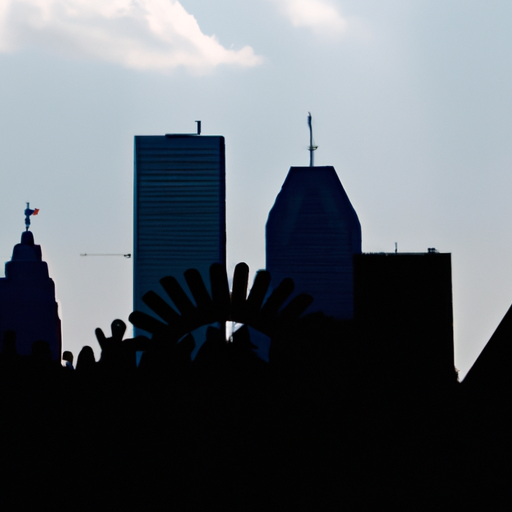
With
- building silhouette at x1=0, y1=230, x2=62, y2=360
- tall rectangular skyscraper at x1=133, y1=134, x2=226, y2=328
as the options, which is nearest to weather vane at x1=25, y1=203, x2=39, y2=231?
building silhouette at x1=0, y1=230, x2=62, y2=360

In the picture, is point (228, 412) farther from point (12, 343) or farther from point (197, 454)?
point (12, 343)

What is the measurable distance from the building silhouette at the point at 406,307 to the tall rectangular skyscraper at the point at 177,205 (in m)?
0.39

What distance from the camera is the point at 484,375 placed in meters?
0.67

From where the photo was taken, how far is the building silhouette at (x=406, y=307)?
706 millimetres

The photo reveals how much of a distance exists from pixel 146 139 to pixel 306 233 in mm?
310

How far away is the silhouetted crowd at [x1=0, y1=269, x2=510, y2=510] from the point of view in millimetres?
625

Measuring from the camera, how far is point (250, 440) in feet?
2.10

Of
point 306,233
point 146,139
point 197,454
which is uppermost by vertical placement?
point 146,139

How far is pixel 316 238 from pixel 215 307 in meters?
0.34

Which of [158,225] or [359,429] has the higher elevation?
[158,225]

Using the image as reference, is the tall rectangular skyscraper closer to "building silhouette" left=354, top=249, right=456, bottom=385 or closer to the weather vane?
the weather vane

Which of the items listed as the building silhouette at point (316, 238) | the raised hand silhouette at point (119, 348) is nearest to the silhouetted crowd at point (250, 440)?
the raised hand silhouette at point (119, 348)

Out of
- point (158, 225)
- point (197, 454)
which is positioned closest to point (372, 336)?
point (197, 454)

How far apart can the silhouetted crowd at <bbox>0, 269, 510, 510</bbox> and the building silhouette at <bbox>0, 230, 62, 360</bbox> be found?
0.67m
